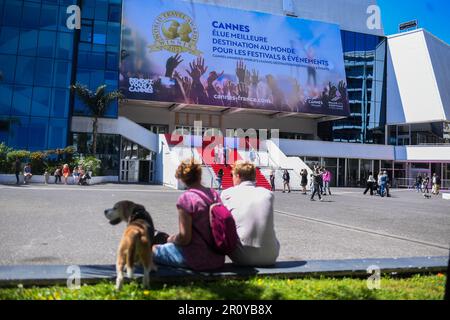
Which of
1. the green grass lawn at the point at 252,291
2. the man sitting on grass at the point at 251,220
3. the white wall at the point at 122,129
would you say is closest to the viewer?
the green grass lawn at the point at 252,291

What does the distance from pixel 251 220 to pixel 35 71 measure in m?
31.4

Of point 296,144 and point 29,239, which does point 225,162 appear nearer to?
point 296,144

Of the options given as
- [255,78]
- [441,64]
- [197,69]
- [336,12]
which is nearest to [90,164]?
[197,69]

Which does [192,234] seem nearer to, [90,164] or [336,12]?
[90,164]

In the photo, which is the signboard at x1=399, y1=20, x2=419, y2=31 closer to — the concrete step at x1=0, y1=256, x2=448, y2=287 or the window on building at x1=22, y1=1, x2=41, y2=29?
the window on building at x1=22, y1=1, x2=41, y2=29

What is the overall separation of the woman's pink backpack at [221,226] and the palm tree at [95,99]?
28.9m

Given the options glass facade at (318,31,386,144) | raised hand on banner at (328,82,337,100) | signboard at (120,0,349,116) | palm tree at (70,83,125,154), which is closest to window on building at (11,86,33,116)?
palm tree at (70,83,125,154)

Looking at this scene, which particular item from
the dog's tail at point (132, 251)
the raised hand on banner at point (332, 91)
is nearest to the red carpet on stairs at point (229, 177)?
the raised hand on banner at point (332, 91)

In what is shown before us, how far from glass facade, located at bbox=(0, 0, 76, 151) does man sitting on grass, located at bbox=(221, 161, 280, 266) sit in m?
29.4

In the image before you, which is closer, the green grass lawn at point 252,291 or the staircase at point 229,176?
the green grass lawn at point 252,291

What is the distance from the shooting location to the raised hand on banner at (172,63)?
1411 inches

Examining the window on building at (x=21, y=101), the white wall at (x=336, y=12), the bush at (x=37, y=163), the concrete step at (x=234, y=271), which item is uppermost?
the white wall at (x=336, y=12)

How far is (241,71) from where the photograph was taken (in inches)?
1517

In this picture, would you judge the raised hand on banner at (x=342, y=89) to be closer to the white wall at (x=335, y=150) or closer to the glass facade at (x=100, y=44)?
the white wall at (x=335, y=150)
